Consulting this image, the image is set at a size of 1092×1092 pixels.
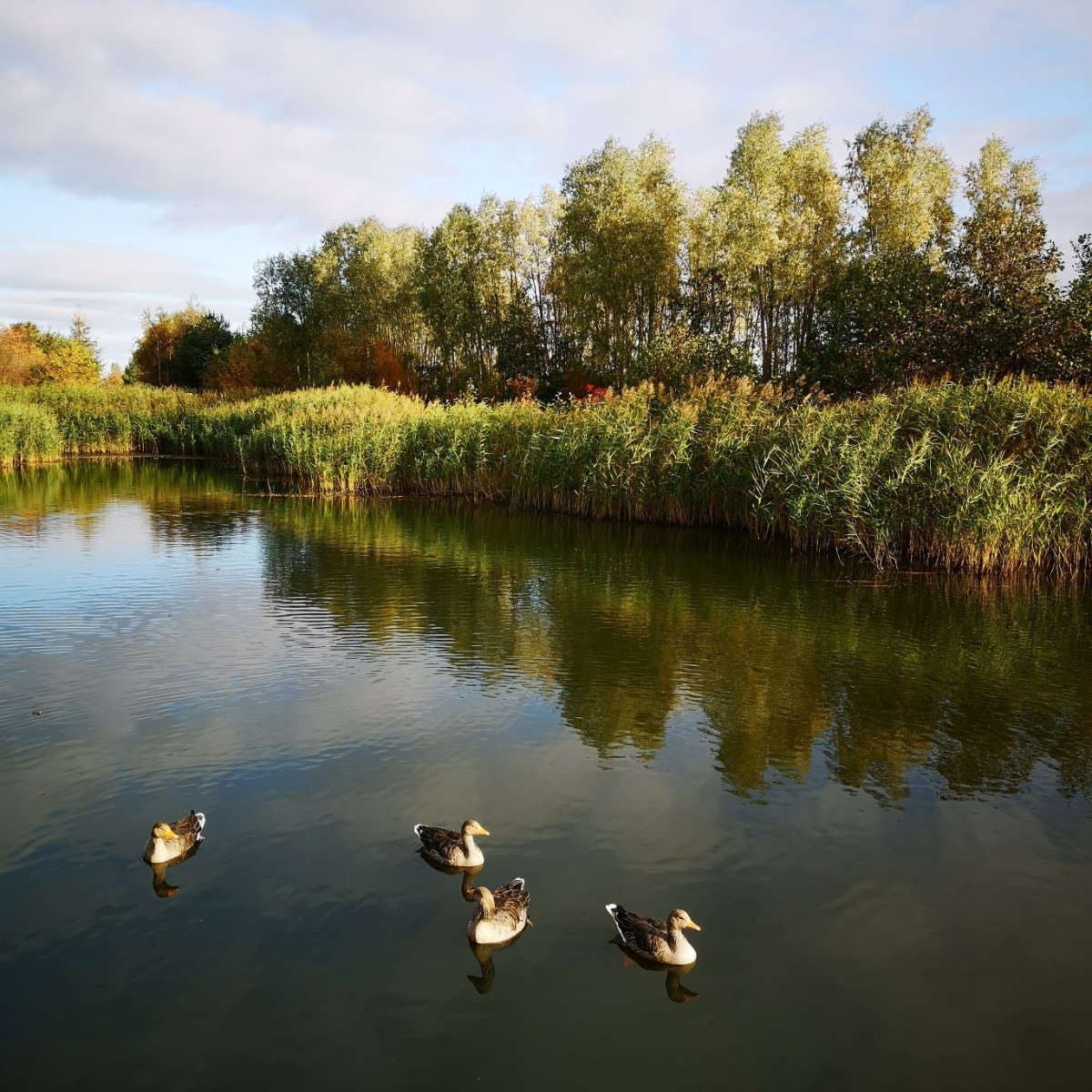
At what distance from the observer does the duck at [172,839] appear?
5.25 meters

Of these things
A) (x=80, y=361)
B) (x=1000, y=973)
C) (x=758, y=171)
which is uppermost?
(x=758, y=171)

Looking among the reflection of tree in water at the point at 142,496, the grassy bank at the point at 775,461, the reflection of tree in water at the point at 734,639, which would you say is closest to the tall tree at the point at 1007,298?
the grassy bank at the point at 775,461

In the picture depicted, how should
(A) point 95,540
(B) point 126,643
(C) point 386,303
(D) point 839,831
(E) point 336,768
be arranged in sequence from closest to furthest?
(D) point 839,831, (E) point 336,768, (B) point 126,643, (A) point 95,540, (C) point 386,303

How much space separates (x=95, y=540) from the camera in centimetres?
1692

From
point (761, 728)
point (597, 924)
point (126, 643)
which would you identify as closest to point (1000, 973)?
point (597, 924)

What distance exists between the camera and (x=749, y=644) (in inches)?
422

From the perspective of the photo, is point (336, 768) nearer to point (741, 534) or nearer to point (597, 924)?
point (597, 924)

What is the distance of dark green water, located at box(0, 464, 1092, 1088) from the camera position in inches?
157

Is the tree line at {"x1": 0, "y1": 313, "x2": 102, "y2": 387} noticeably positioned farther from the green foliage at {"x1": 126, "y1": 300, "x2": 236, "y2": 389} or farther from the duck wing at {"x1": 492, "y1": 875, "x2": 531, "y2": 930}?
the duck wing at {"x1": 492, "y1": 875, "x2": 531, "y2": 930}

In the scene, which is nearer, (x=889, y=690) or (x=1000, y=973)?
(x=1000, y=973)

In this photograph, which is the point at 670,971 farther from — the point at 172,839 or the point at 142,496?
the point at 142,496

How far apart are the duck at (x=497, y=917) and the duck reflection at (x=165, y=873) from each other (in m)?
1.74

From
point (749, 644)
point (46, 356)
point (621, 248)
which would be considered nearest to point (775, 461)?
point (749, 644)

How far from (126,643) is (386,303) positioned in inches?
1910
